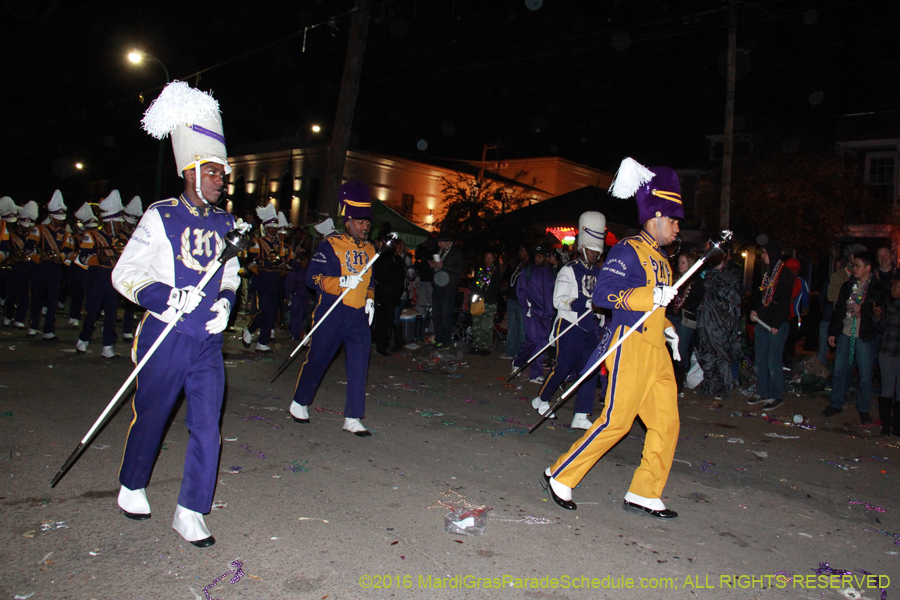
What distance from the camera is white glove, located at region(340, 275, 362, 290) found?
6.11 metres

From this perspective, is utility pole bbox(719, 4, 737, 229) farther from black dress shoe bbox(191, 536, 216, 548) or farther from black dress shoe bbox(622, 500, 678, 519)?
black dress shoe bbox(191, 536, 216, 548)

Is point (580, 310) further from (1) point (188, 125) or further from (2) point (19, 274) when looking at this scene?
(2) point (19, 274)

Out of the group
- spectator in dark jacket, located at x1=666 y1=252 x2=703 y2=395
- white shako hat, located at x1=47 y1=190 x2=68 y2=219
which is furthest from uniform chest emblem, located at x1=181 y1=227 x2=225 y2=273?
white shako hat, located at x1=47 y1=190 x2=68 y2=219

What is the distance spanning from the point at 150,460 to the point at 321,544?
1.11 meters

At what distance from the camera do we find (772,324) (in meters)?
8.88

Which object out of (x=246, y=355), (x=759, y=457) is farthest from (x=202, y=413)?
(x=246, y=355)

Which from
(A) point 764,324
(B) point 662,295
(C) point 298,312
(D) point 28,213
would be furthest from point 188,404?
(D) point 28,213

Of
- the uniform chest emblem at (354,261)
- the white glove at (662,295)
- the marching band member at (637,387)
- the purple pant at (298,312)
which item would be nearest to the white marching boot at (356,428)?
the uniform chest emblem at (354,261)

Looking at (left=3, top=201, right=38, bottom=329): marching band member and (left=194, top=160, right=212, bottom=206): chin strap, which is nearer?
(left=194, top=160, right=212, bottom=206): chin strap

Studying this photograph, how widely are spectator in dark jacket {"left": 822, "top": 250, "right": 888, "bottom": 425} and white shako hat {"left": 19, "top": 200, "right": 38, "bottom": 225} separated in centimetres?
1396

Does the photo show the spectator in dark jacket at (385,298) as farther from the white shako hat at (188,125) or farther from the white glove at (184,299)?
the white glove at (184,299)

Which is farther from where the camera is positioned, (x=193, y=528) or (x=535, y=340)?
(x=535, y=340)

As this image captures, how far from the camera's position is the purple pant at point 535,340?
9.79 meters

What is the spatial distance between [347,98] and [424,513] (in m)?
11.2
